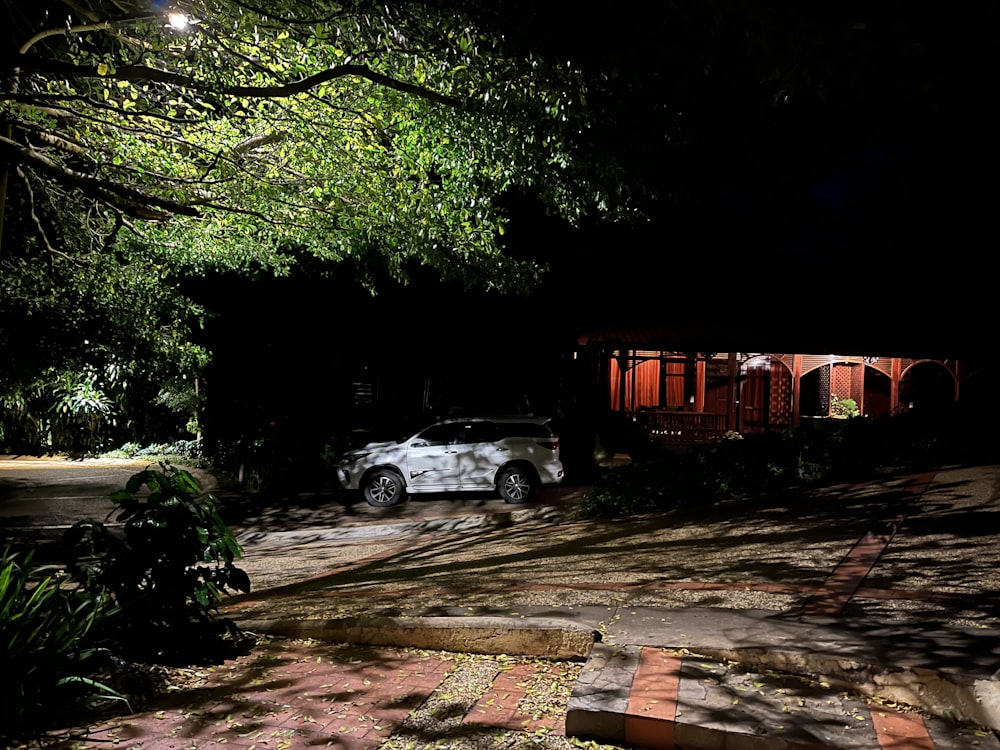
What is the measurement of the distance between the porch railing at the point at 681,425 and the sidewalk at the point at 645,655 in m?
11.1

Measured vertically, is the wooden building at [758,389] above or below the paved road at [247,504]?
above

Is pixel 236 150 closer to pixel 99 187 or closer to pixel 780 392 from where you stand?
pixel 99 187

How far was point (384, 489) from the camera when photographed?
14234mm

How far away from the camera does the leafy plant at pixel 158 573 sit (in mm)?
4555

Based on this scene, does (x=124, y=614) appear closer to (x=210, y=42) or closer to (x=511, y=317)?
(x=210, y=42)

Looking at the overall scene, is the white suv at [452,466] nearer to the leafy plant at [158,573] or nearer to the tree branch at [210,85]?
the tree branch at [210,85]

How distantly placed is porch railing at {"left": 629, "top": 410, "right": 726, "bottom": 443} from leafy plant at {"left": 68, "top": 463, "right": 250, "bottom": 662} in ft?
49.4

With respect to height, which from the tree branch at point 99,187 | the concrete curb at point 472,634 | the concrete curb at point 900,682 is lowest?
the concrete curb at point 472,634

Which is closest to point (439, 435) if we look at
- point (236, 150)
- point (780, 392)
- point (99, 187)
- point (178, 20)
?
point (236, 150)

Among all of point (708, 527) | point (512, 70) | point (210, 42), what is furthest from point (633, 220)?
point (210, 42)

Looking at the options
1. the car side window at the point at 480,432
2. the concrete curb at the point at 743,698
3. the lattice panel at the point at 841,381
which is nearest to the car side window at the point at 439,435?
the car side window at the point at 480,432

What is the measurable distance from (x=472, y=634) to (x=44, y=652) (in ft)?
7.61

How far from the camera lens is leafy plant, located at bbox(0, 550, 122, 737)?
11.2 ft

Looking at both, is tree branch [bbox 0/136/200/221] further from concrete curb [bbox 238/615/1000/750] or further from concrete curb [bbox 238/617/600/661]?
concrete curb [bbox 238/615/1000/750]
